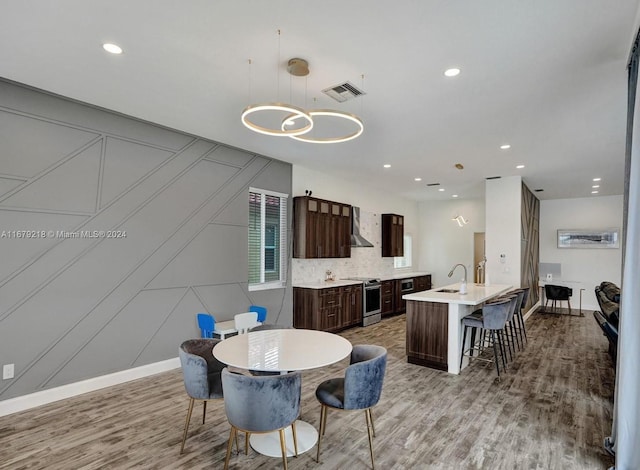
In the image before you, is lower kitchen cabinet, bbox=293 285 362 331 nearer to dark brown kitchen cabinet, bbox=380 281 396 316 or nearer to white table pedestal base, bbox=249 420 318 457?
dark brown kitchen cabinet, bbox=380 281 396 316

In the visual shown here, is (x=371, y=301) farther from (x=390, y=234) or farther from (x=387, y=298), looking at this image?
(x=390, y=234)

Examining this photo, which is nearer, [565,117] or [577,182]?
[565,117]

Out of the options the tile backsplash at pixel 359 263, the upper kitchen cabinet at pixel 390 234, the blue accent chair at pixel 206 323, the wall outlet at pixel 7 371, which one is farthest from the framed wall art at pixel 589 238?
the wall outlet at pixel 7 371

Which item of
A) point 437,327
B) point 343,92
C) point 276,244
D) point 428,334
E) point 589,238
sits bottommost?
point 428,334

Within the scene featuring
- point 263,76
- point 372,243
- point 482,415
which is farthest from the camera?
point 372,243

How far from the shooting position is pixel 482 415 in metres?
3.45

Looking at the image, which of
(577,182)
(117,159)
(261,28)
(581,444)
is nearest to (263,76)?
(261,28)

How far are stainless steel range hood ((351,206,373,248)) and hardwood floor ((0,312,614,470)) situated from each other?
12.2 ft

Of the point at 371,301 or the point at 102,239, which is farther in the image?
the point at 371,301

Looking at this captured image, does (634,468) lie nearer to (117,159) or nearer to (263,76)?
(263,76)

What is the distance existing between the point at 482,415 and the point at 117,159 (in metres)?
4.74

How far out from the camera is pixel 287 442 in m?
2.86

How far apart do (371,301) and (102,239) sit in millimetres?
5244

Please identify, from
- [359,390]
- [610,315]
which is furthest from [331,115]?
[610,315]
